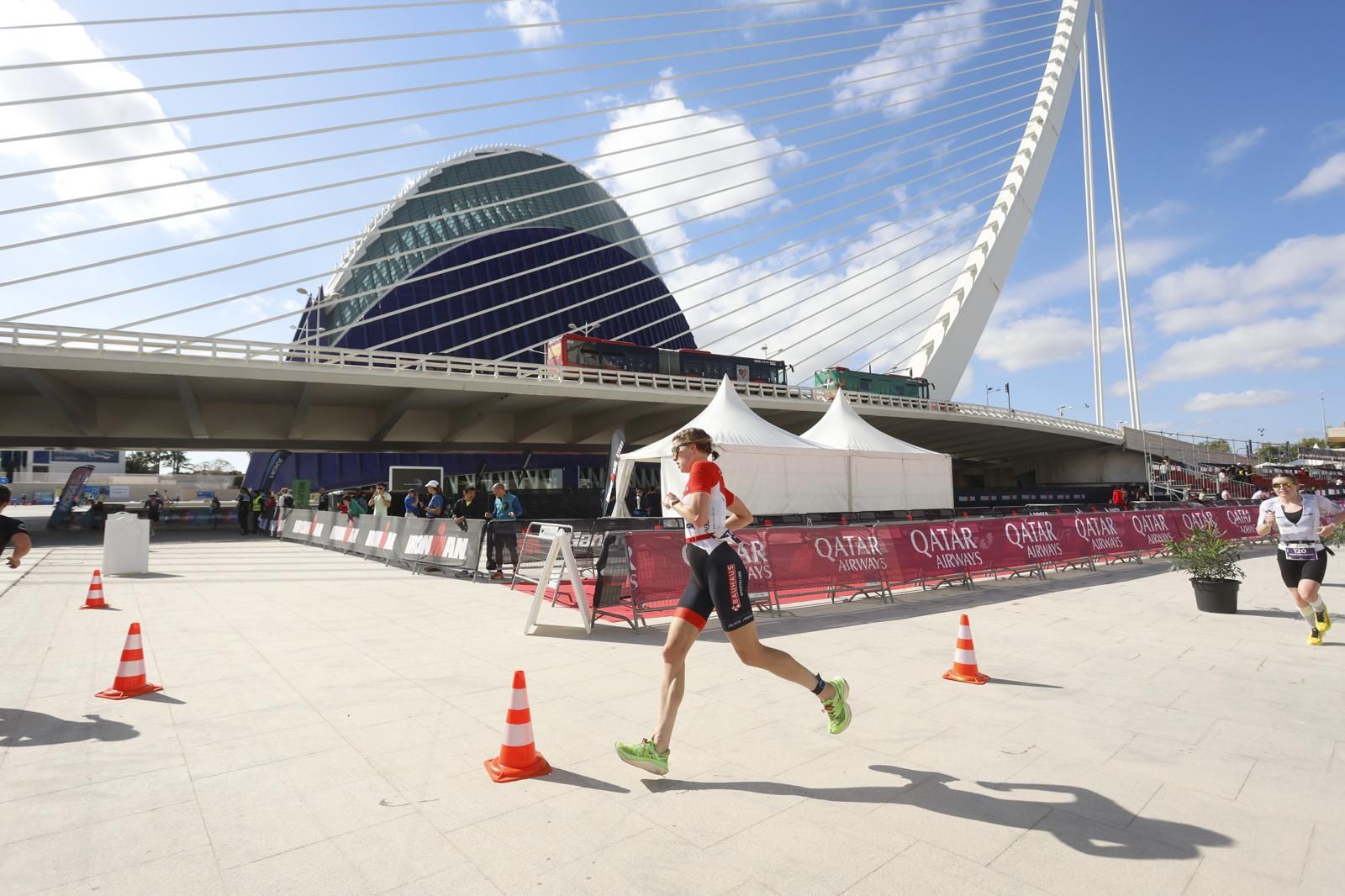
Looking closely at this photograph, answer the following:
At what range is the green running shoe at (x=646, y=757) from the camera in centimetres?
379

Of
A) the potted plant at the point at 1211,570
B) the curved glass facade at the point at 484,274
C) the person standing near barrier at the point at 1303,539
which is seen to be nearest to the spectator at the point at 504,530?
the potted plant at the point at 1211,570

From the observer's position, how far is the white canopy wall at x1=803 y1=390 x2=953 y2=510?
77.5 ft

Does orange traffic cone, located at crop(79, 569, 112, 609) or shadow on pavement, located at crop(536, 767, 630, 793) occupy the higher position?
orange traffic cone, located at crop(79, 569, 112, 609)

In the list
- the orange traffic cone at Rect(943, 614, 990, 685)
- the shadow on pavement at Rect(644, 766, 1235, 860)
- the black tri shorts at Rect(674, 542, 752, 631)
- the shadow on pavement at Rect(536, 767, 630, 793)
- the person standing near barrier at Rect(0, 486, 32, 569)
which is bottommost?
the shadow on pavement at Rect(536, 767, 630, 793)

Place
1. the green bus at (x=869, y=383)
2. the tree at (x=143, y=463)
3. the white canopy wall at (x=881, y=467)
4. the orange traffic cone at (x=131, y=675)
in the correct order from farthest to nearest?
1. the tree at (x=143, y=463)
2. the green bus at (x=869, y=383)
3. the white canopy wall at (x=881, y=467)
4. the orange traffic cone at (x=131, y=675)

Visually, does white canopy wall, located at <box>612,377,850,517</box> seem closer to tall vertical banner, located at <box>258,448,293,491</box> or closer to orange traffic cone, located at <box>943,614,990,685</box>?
orange traffic cone, located at <box>943,614,990,685</box>

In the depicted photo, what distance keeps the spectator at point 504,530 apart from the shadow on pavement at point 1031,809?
26.6ft

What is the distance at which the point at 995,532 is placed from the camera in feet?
40.0

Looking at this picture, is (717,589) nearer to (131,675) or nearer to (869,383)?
(131,675)

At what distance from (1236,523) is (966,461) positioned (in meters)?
48.1

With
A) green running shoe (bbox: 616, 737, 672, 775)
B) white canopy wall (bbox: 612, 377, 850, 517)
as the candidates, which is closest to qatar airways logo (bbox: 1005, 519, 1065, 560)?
white canopy wall (bbox: 612, 377, 850, 517)

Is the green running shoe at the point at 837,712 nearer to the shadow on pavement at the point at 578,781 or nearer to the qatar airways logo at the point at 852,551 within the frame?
the shadow on pavement at the point at 578,781

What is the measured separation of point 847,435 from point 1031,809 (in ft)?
69.4

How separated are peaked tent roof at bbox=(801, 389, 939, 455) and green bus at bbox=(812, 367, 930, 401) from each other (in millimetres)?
12606
